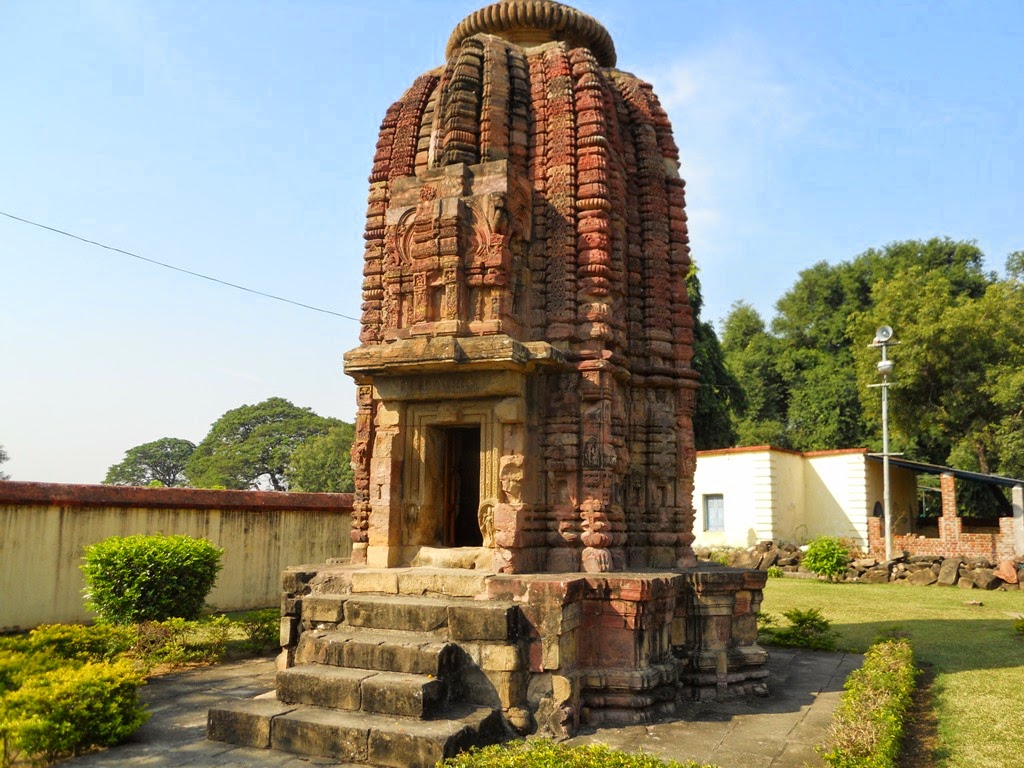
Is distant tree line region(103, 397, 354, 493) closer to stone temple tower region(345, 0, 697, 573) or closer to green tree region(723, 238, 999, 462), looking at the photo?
green tree region(723, 238, 999, 462)

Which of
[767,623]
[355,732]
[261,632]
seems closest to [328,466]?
[261,632]

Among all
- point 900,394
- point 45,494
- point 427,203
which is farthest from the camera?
point 900,394

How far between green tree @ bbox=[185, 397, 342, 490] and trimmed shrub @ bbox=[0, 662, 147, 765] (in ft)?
159

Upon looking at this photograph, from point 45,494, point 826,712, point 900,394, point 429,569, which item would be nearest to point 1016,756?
point 826,712

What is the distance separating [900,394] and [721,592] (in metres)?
26.3

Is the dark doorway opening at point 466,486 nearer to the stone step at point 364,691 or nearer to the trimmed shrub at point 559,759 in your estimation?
the stone step at point 364,691

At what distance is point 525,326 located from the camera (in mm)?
8555

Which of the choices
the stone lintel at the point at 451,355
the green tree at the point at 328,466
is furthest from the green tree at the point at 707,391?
the stone lintel at the point at 451,355

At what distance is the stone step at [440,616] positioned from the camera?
6.62 metres

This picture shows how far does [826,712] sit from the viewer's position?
734cm

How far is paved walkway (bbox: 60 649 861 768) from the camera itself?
231 inches

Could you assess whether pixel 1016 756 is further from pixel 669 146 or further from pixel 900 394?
pixel 900 394

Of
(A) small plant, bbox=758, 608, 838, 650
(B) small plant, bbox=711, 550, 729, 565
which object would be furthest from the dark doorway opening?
(B) small plant, bbox=711, 550, 729, 565

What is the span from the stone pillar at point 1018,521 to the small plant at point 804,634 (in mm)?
13071
